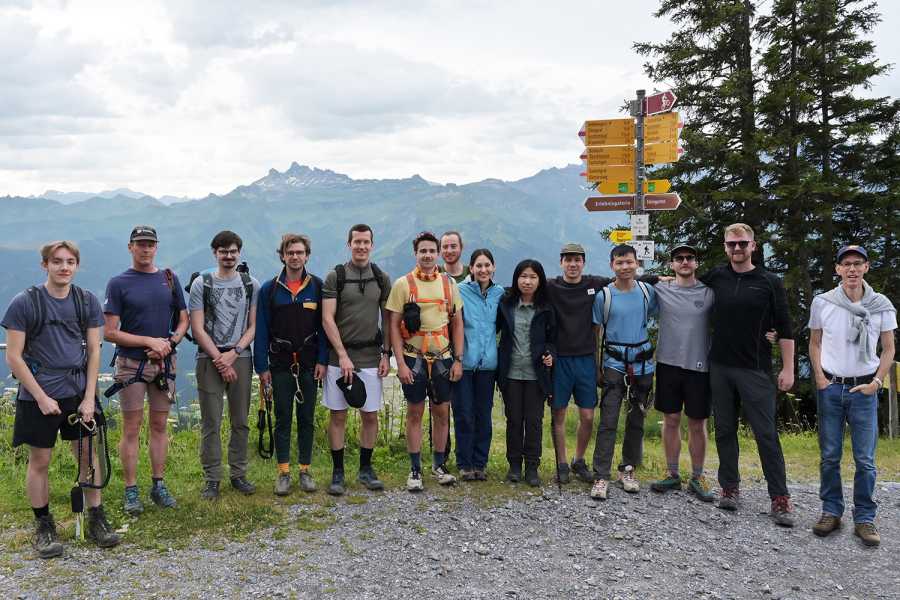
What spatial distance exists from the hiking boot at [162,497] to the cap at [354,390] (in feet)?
5.89

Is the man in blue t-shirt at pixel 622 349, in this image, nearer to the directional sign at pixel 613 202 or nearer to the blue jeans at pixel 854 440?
the blue jeans at pixel 854 440

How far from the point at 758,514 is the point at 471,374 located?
2912mm

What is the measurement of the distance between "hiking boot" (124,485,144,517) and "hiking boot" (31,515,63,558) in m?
0.62

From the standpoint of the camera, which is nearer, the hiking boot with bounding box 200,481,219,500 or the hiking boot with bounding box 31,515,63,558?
the hiking boot with bounding box 31,515,63,558

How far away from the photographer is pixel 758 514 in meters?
5.77

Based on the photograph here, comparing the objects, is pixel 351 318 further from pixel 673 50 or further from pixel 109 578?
pixel 673 50

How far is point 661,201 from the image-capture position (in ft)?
27.2

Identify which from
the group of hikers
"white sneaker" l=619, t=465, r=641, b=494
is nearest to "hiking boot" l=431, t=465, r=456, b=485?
the group of hikers

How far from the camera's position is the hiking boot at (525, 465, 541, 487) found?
20.4 feet

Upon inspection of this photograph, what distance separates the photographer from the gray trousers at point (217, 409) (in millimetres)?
5840

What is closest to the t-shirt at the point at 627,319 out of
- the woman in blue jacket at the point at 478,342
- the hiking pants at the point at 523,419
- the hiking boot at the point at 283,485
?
the hiking pants at the point at 523,419

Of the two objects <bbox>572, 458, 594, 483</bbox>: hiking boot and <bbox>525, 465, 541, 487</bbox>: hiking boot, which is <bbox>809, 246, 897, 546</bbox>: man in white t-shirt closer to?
<bbox>572, 458, 594, 483</bbox>: hiking boot

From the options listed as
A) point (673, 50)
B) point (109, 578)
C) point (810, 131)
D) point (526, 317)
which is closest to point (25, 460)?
point (109, 578)

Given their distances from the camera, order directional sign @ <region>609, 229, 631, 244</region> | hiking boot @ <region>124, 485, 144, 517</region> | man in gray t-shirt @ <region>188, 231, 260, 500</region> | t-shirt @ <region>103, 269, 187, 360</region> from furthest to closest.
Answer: directional sign @ <region>609, 229, 631, 244</region>, man in gray t-shirt @ <region>188, 231, 260, 500</region>, hiking boot @ <region>124, 485, 144, 517</region>, t-shirt @ <region>103, 269, 187, 360</region>
